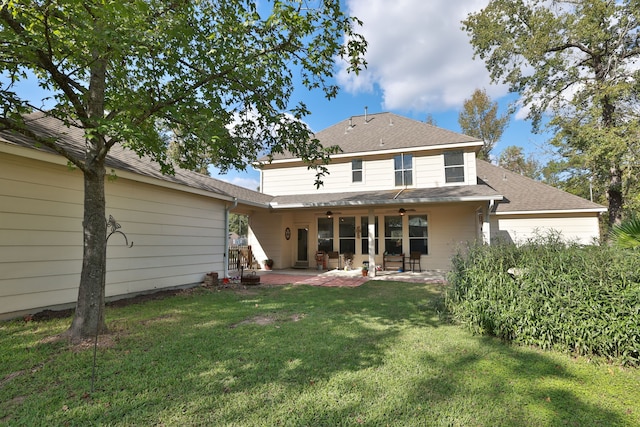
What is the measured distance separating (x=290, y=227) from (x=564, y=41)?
1508 centimetres

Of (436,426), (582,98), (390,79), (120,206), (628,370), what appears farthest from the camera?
(390,79)

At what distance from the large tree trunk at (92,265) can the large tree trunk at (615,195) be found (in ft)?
56.5

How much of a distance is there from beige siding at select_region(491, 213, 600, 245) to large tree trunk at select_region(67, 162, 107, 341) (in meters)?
12.1

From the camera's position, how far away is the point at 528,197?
43.1 ft

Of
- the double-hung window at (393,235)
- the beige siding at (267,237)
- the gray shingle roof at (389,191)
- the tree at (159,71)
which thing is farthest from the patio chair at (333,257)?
the tree at (159,71)

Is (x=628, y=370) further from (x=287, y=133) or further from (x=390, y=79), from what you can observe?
(x=390, y=79)

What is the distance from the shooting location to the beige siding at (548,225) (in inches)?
465

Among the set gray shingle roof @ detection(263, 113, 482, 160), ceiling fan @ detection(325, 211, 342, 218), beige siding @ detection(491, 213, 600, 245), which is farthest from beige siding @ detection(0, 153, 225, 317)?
beige siding @ detection(491, 213, 600, 245)

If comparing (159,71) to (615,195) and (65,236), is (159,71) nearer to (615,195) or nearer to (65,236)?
(65,236)

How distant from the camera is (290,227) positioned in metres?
14.5

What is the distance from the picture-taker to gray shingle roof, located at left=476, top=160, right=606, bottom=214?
11.9 metres

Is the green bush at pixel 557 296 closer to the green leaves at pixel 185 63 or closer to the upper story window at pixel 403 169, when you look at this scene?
the green leaves at pixel 185 63

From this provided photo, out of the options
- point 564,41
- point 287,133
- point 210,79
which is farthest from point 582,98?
point 210,79

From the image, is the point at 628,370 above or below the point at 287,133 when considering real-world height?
below
